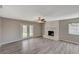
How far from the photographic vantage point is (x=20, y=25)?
29.2ft

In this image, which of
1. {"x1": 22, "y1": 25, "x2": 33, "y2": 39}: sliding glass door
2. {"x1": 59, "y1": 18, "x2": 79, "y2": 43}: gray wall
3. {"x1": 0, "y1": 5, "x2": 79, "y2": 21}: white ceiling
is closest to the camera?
{"x1": 0, "y1": 5, "x2": 79, "y2": 21}: white ceiling

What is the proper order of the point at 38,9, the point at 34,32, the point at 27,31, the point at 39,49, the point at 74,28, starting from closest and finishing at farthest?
the point at 38,9 < the point at 39,49 < the point at 74,28 < the point at 27,31 < the point at 34,32

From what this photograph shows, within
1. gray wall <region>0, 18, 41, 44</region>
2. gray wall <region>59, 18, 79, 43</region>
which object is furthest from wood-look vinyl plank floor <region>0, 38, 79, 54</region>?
gray wall <region>59, 18, 79, 43</region>

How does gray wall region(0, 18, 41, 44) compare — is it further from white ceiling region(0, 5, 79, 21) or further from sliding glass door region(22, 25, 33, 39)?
white ceiling region(0, 5, 79, 21)

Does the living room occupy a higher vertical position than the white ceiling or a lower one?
lower

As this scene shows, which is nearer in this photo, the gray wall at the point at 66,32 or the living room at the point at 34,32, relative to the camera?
the living room at the point at 34,32

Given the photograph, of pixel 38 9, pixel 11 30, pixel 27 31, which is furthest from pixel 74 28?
pixel 11 30

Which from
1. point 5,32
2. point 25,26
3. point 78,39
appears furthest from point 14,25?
point 78,39

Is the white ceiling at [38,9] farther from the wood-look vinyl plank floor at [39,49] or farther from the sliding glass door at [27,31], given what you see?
the sliding glass door at [27,31]

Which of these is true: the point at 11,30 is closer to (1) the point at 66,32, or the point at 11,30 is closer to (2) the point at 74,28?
(1) the point at 66,32

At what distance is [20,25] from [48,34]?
3842 mm

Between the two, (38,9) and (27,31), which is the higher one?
(38,9)

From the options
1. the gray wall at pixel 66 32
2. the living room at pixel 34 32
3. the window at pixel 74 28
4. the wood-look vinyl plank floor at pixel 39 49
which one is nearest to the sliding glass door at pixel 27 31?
the living room at pixel 34 32
